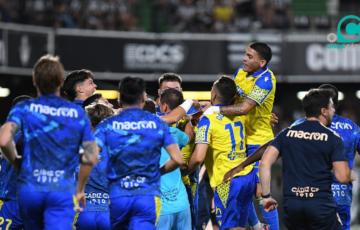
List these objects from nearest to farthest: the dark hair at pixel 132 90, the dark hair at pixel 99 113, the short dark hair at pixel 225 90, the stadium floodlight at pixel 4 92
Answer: the dark hair at pixel 132 90, the dark hair at pixel 99 113, the short dark hair at pixel 225 90, the stadium floodlight at pixel 4 92

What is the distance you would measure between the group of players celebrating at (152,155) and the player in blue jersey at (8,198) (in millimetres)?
14

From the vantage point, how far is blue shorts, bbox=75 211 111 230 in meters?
9.59

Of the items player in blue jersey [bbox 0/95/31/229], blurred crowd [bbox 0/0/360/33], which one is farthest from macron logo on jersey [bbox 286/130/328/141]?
blurred crowd [bbox 0/0/360/33]

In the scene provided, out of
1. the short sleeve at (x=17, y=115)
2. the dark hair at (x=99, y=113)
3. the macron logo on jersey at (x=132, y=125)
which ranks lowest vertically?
the dark hair at (x=99, y=113)

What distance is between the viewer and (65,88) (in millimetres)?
10914

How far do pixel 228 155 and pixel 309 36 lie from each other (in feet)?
52.6

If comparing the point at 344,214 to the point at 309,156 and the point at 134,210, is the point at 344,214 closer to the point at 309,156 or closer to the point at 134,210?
the point at 309,156

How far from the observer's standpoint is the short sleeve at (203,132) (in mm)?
10875

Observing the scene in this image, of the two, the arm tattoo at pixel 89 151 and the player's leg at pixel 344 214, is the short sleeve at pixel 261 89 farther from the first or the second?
the arm tattoo at pixel 89 151

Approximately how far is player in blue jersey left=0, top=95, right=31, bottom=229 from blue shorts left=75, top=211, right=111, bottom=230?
89 cm

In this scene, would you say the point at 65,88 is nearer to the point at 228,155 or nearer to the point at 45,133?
the point at 228,155

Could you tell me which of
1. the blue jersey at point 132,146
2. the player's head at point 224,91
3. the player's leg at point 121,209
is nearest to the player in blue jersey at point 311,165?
the blue jersey at point 132,146

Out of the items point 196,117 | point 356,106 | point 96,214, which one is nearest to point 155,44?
point 356,106

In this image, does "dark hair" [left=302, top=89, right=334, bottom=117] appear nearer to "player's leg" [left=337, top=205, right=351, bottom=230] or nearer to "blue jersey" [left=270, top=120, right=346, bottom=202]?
"blue jersey" [left=270, top=120, right=346, bottom=202]
